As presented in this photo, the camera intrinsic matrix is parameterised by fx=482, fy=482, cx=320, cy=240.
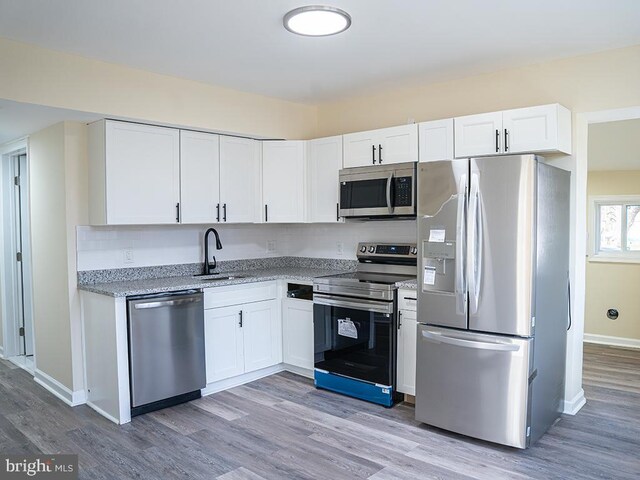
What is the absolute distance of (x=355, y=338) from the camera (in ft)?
12.4

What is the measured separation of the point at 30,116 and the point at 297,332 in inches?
105

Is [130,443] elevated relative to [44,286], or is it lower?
lower

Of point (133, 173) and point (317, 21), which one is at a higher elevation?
point (317, 21)

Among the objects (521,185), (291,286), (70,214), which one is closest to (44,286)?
(70,214)

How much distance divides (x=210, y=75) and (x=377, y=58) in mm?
1315

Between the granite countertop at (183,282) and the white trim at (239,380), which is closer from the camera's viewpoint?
the granite countertop at (183,282)

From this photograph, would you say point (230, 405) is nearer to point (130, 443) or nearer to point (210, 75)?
point (130, 443)

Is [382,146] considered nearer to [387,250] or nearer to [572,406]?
[387,250]

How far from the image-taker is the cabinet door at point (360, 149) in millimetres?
4047

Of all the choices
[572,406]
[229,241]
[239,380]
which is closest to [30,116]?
[229,241]

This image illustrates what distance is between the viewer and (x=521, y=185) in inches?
110

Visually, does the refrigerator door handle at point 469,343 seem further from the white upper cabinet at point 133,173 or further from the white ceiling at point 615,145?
the white ceiling at point 615,145

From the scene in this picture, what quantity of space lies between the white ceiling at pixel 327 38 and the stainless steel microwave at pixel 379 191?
0.75 m

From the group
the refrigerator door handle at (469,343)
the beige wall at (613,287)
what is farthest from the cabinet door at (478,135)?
the beige wall at (613,287)
